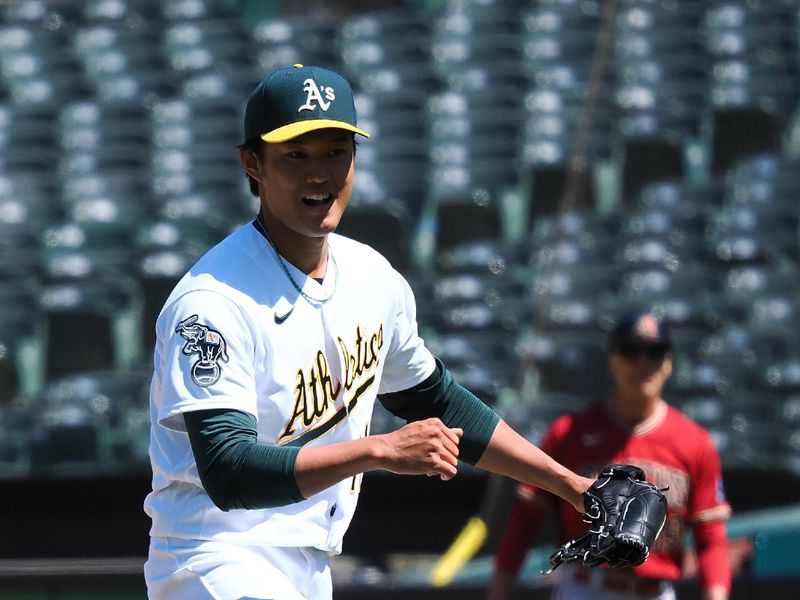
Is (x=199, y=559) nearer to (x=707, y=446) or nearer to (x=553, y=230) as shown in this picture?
(x=707, y=446)

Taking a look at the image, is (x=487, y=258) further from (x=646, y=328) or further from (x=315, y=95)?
(x=315, y=95)

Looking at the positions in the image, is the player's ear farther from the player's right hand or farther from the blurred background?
the blurred background

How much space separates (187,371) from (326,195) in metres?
0.42

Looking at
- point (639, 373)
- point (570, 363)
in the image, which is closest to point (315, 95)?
point (639, 373)

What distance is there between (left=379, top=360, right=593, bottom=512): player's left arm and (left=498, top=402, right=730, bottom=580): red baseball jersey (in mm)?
1353

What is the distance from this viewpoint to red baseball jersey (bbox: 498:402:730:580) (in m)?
4.19

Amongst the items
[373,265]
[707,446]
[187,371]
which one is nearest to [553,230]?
[707,446]

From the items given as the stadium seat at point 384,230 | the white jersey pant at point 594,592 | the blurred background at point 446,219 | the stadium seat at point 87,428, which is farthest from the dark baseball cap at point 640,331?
the stadium seat at point 384,230

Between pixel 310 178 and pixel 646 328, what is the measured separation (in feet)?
6.89

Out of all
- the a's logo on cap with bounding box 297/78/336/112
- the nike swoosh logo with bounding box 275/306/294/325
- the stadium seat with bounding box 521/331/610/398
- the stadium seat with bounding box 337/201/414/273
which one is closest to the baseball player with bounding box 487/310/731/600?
the nike swoosh logo with bounding box 275/306/294/325

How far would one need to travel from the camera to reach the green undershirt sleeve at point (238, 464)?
7.27 feet

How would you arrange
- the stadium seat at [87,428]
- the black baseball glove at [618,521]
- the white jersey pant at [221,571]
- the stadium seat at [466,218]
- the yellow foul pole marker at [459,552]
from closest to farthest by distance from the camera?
the white jersey pant at [221,571] < the black baseball glove at [618,521] < the yellow foul pole marker at [459,552] < the stadium seat at [87,428] < the stadium seat at [466,218]

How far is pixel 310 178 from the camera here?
245 centimetres

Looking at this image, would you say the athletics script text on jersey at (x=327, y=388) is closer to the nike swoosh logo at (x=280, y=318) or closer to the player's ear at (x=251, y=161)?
the nike swoosh logo at (x=280, y=318)
